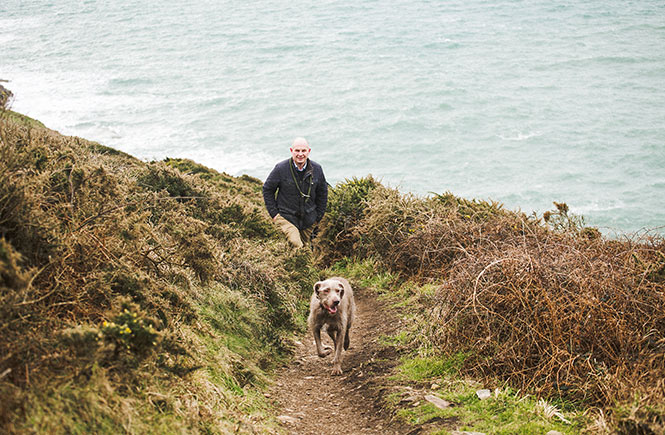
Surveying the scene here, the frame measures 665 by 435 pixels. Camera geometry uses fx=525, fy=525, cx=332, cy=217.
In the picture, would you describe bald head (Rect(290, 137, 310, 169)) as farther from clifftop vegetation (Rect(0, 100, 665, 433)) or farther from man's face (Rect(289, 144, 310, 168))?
clifftop vegetation (Rect(0, 100, 665, 433))

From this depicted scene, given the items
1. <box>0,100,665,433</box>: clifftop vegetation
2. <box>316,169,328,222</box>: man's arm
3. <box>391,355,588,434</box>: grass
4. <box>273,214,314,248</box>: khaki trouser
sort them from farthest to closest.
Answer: <box>316,169,328,222</box>: man's arm
<box>273,214,314,248</box>: khaki trouser
<box>391,355,588,434</box>: grass
<box>0,100,665,433</box>: clifftop vegetation

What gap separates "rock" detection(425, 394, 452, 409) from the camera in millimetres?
5625

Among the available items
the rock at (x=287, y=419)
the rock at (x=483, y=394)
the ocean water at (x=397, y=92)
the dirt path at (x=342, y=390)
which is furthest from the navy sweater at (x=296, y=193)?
the ocean water at (x=397, y=92)

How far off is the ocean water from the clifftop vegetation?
43.7 feet

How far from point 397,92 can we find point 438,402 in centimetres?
5921

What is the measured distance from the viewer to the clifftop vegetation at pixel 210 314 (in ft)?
11.7

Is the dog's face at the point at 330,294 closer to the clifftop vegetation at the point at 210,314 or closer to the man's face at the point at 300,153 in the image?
the clifftop vegetation at the point at 210,314

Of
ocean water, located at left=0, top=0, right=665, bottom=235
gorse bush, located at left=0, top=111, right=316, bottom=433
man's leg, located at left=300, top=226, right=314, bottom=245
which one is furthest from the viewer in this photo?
ocean water, located at left=0, top=0, right=665, bottom=235

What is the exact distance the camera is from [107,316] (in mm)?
4227

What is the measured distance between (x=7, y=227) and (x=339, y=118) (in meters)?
52.3

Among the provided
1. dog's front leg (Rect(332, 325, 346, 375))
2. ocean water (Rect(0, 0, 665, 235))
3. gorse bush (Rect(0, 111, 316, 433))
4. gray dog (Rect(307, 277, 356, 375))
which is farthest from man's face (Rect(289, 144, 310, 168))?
ocean water (Rect(0, 0, 665, 235))

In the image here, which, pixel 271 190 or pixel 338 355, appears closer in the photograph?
pixel 338 355

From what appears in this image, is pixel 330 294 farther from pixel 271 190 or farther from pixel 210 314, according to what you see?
pixel 271 190

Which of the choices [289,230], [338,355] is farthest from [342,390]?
[289,230]
